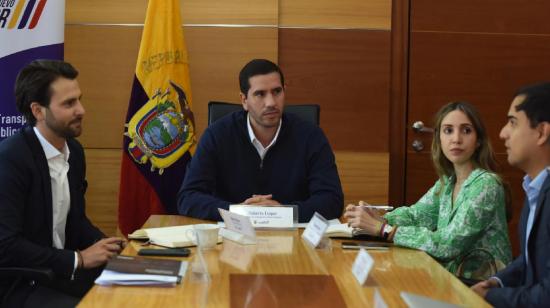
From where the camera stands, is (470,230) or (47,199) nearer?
(470,230)

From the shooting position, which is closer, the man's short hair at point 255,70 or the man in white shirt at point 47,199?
the man in white shirt at point 47,199

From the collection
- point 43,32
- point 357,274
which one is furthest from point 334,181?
point 43,32

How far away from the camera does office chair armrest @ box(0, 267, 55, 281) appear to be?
2.16 m

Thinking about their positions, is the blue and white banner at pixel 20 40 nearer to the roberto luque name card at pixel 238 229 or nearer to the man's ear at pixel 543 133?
the roberto luque name card at pixel 238 229

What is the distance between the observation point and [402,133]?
4750 millimetres

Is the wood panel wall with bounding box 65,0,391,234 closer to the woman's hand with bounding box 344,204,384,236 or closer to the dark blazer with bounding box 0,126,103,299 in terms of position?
the dark blazer with bounding box 0,126,103,299

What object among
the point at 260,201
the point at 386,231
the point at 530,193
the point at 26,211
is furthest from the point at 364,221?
the point at 26,211

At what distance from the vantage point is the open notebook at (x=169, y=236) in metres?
2.33

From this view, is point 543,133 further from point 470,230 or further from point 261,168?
point 261,168

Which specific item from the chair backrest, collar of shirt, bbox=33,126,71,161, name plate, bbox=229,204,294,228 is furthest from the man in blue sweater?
collar of shirt, bbox=33,126,71,161

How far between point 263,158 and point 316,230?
95cm

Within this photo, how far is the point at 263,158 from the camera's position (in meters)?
3.24

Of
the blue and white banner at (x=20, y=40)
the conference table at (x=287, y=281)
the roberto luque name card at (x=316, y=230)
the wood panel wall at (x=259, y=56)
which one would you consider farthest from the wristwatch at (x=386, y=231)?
the blue and white banner at (x=20, y=40)

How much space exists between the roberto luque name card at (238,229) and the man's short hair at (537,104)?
3.08 ft
